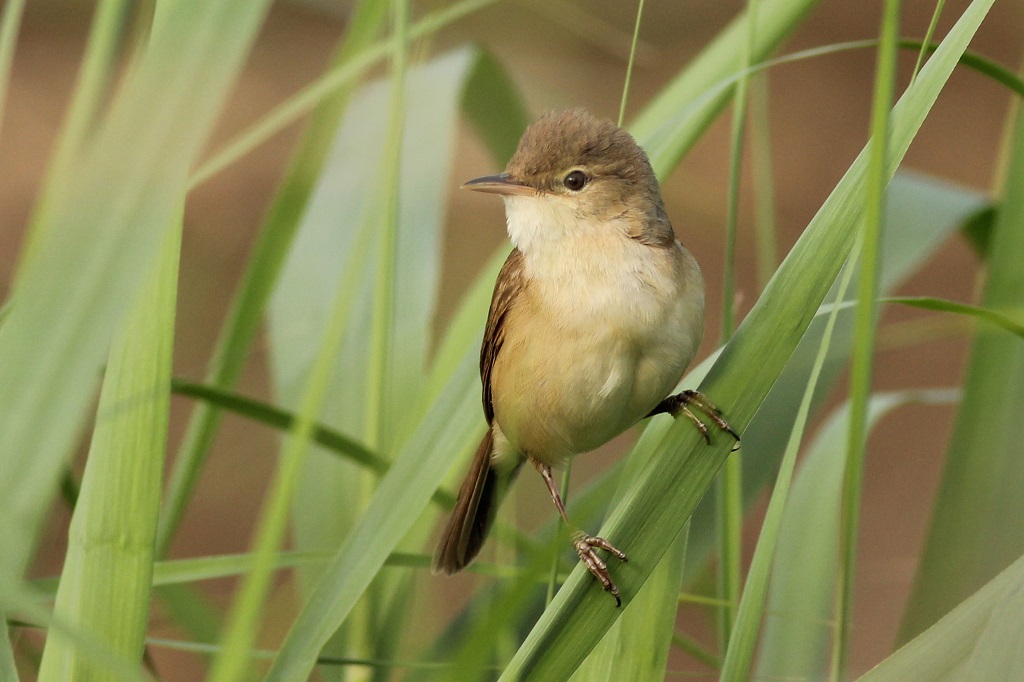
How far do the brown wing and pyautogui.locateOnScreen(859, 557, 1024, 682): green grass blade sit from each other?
963 millimetres

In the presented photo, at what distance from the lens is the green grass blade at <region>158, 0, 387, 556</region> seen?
1638mm

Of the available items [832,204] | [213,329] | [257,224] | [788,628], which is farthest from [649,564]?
[257,224]

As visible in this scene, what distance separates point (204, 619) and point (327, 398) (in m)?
0.48

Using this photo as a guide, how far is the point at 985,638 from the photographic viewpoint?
989mm

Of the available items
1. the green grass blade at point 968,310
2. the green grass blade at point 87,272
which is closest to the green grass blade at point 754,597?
the green grass blade at point 968,310

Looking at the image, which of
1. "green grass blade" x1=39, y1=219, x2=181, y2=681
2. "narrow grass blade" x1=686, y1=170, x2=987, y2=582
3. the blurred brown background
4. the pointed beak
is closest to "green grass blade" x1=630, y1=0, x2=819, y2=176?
the pointed beak

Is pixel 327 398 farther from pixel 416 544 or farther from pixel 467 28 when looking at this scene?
pixel 467 28

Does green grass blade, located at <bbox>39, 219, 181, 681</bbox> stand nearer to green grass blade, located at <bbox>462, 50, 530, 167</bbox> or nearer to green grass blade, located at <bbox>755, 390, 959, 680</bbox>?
green grass blade, located at <bbox>755, 390, 959, 680</bbox>

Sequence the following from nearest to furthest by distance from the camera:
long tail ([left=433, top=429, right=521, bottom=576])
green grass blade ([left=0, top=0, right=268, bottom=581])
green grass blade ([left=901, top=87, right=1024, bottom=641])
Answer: green grass blade ([left=0, top=0, right=268, bottom=581]) < green grass blade ([left=901, top=87, right=1024, bottom=641]) < long tail ([left=433, top=429, right=521, bottom=576])

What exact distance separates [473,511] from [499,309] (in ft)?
1.46

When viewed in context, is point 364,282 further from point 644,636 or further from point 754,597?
point 754,597

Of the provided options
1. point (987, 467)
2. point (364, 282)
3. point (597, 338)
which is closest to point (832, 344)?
point (987, 467)

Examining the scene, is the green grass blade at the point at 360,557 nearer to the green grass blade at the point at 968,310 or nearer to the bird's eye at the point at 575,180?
the green grass blade at the point at 968,310

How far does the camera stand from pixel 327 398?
1979 mm
